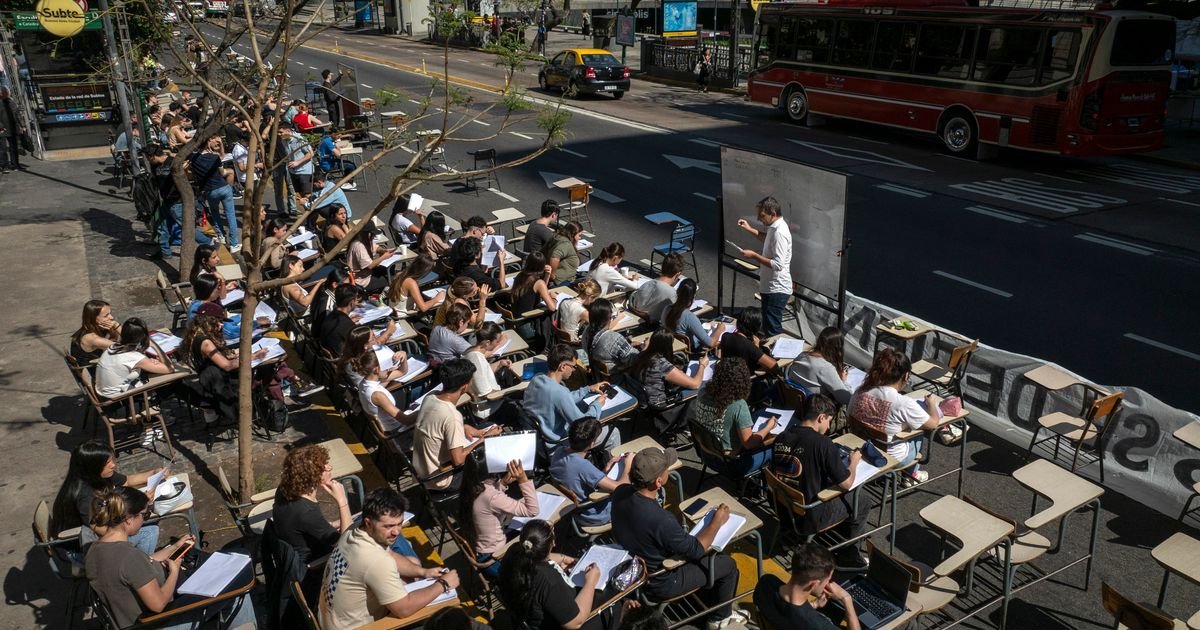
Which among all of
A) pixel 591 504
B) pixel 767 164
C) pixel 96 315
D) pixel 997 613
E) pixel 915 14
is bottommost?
pixel 997 613

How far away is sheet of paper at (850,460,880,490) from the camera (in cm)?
653

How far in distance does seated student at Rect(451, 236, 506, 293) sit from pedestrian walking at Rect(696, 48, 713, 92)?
25671mm

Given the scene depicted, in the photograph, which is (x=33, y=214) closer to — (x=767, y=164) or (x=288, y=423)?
(x=288, y=423)

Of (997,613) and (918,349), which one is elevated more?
(918,349)

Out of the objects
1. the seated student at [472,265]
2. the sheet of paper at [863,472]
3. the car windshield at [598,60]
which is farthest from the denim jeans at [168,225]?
the car windshield at [598,60]

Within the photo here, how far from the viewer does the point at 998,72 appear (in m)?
20.2

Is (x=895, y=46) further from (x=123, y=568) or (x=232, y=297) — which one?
(x=123, y=568)

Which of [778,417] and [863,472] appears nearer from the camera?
[863,472]

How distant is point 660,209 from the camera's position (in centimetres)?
1706

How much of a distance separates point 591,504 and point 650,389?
1819mm

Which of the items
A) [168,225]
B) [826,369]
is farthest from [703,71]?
[826,369]

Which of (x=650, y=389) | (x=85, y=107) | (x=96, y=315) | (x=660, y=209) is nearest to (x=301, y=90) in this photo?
(x=85, y=107)

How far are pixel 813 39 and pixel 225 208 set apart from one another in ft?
58.3

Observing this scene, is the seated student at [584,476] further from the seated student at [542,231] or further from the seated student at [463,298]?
the seated student at [542,231]
